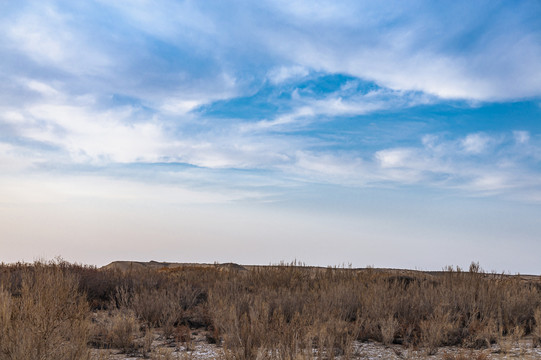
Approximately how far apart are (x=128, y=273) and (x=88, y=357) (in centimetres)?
A: 878

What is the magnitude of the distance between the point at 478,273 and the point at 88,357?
411 inches

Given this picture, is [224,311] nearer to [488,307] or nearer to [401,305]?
[401,305]

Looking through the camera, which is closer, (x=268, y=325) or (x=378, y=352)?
(x=268, y=325)

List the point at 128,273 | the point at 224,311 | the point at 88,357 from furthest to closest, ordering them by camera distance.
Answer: the point at 128,273, the point at 224,311, the point at 88,357

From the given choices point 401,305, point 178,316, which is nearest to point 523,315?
point 401,305

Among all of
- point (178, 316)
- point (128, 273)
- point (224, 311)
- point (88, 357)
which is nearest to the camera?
point (88, 357)

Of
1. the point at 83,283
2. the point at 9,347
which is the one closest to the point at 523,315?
the point at 9,347

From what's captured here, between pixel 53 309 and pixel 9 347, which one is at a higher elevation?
pixel 53 309

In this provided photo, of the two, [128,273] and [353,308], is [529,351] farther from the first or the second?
[128,273]

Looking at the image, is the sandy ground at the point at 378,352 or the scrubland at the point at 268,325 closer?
the scrubland at the point at 268,325

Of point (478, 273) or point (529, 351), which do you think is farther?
point (478, 273)

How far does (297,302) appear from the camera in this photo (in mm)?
8383

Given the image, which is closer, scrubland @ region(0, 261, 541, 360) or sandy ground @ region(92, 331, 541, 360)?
scrubland @ region(0, 261, 541, 360)

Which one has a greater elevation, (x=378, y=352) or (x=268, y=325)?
(x=268, y=325)
